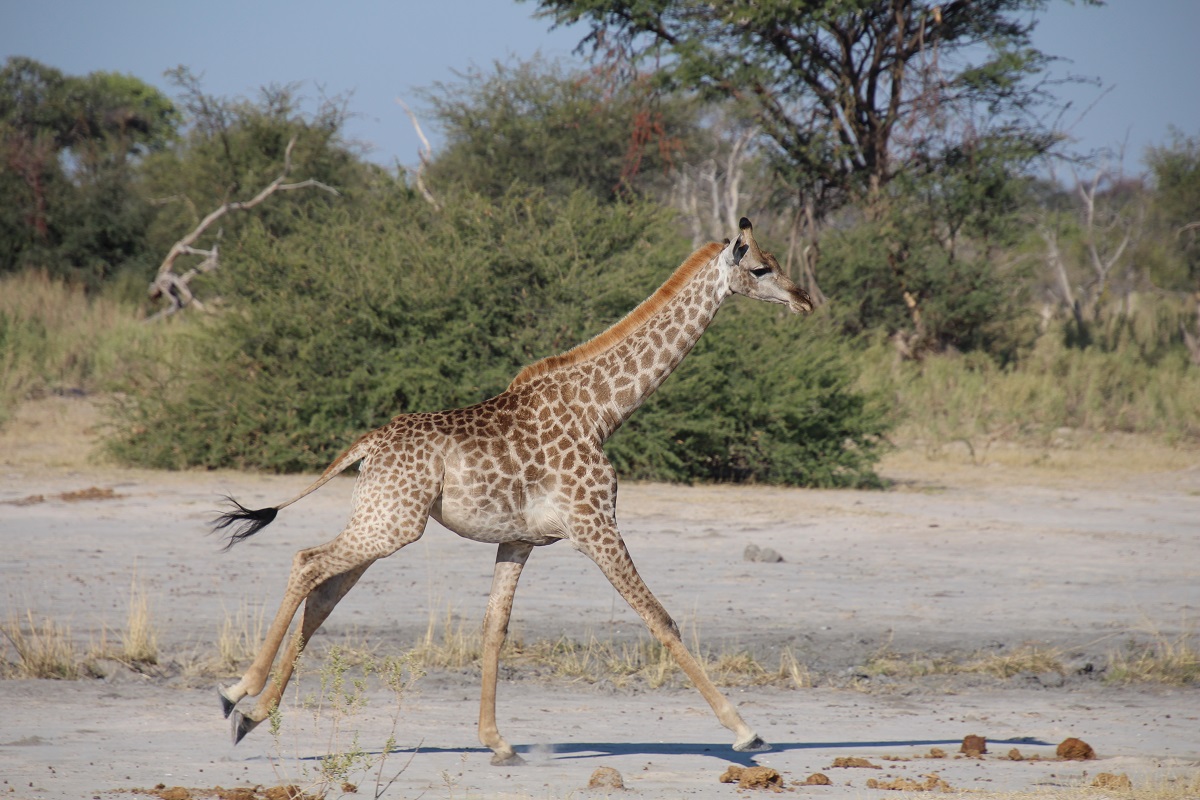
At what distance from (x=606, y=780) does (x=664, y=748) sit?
95 centimetres

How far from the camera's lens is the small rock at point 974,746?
604 cm

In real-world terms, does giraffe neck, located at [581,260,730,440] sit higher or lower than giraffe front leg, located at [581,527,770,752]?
higher

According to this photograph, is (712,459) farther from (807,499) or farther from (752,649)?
(752,649)

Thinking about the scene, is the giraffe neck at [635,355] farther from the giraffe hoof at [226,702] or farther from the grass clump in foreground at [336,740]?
the giraffe hoof at [226,702]

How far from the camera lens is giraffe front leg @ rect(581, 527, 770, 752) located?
5629mm

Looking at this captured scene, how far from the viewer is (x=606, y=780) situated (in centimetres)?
534

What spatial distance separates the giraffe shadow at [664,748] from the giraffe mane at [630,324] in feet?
5.20

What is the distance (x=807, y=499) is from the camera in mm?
14625

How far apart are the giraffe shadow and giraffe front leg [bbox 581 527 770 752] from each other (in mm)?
384

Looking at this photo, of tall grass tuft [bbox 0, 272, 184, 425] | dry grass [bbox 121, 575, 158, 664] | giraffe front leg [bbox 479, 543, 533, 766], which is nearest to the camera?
giraffe front leg [bbox 479, 543, 533, 766]

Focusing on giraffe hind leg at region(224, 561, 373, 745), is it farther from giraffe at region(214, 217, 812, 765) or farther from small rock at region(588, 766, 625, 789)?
small rock at region(588, 766, 625, 789)

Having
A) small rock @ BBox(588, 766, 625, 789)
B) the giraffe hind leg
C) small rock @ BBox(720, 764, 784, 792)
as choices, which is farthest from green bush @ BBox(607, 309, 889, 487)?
small rock @ BBox(588, 766, 625, 789)

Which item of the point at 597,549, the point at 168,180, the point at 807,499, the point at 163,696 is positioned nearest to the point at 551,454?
the point at 597,549

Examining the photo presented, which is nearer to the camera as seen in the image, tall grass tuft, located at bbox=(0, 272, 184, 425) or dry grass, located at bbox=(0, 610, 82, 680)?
dry grass, located at bbox=(0, 610, 82, 680)
